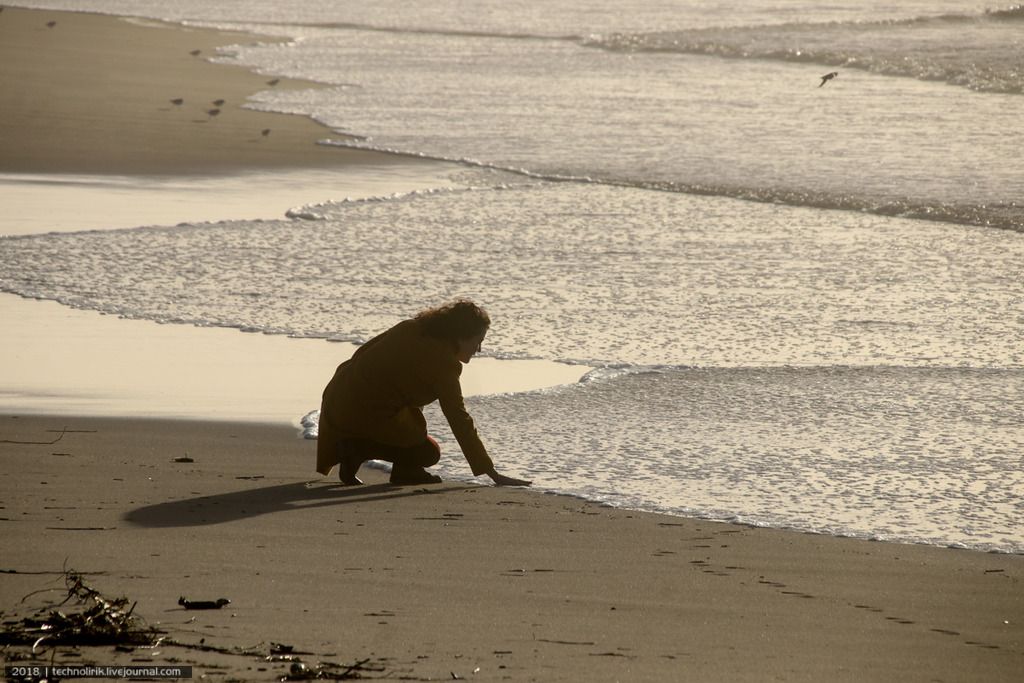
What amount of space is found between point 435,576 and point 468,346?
1347 mm

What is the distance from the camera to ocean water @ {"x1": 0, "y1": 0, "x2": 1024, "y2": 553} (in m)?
6.56

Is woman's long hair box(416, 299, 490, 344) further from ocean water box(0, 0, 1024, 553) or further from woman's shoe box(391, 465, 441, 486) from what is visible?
ocean water box(0, 0, 1024, 553)

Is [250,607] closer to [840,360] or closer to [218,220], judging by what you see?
[840,360]

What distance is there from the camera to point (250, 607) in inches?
175

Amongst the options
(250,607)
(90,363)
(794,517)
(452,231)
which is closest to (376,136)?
(452,231)

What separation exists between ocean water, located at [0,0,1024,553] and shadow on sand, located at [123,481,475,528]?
474 mm

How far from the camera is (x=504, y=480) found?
6027 millimetres

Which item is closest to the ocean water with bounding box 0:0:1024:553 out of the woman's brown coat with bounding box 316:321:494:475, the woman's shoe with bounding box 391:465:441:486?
the woman's shoe with bounding box 391:465:441:486

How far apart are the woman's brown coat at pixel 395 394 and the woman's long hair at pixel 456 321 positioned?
0.04 m

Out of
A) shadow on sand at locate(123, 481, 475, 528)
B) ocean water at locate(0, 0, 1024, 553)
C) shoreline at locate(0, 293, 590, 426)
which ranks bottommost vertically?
shadow on sand at locate(123, 481, 475, 528)

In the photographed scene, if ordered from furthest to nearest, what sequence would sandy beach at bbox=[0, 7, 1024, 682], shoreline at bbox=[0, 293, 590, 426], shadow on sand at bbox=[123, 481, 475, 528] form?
shoreline at bbox=[0, 293, 590, 426]
shadow on sand at bbox=[123, 481, 475, 528]
sandy beach at bbox=[0, 7, 1024, 682]

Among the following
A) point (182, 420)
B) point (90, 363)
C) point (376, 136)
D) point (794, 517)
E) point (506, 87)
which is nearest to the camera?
point (794, 517)

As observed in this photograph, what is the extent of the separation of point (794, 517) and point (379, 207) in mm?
7884

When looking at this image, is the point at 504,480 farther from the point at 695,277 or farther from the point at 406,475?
the point at 695,277
